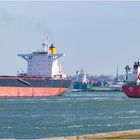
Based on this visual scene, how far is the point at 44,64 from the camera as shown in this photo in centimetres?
8825

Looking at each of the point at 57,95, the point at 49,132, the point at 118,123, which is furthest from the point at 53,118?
the point at 57,95

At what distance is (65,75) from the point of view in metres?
89.4

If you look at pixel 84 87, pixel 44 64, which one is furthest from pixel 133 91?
pixel 84 87

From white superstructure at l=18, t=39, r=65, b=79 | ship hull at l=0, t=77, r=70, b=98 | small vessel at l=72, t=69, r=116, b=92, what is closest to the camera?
ship hull at l=0, t=77, r=70, b=98

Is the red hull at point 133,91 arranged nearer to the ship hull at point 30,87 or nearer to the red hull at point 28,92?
the ship hull at point 30,87

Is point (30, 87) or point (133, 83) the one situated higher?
point (133, 83)

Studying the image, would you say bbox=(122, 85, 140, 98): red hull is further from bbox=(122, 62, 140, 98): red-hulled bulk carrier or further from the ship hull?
the ship hull

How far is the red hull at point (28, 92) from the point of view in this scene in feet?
246

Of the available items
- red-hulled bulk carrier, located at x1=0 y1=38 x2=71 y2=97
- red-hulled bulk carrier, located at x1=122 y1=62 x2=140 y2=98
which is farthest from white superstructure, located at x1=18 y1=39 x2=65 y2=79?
red-hulled bulk carrier, located at x1=122 y1=62 x2=140 y2=98

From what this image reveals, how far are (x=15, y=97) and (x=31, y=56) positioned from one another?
47.1 feet

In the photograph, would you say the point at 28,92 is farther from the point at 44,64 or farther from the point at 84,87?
the point at 84,87

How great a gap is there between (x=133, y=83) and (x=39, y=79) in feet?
51.7

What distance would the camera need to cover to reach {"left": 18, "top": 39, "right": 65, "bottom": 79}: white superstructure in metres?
87.8

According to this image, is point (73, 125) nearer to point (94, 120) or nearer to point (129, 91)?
point (94, 120)
